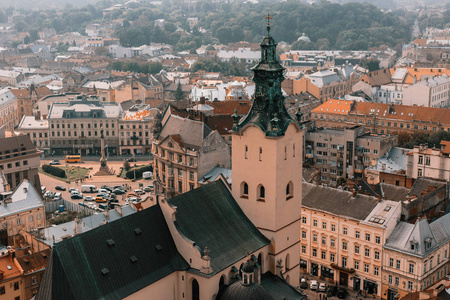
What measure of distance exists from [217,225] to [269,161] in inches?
268

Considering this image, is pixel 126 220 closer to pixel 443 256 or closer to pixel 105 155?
pixel 443 256

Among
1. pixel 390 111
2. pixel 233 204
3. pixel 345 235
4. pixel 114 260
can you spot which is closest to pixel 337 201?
pixel 345 235

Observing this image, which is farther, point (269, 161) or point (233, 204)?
point (233, 204)

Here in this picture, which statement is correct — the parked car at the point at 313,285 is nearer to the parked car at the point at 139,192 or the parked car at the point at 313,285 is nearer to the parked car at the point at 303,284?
the parked car at the point at 303,284

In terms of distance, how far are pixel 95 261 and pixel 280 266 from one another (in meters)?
17.3

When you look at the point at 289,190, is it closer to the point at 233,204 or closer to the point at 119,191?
the point at 233,204

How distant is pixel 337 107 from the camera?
134 m

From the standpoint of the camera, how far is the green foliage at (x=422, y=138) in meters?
114

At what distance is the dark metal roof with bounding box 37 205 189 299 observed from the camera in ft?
139

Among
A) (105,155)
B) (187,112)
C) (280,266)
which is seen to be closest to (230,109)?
(187,112)

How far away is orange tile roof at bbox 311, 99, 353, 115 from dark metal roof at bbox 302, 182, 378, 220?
5894 cm

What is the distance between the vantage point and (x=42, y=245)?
2648 inches

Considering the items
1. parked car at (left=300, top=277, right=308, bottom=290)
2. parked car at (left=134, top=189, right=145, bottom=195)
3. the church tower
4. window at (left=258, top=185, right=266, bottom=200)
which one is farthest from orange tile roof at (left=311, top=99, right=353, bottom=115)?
window at (left=258, top=185, right=266, bottom=200)

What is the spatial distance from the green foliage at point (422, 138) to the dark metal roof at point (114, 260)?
244 ft
